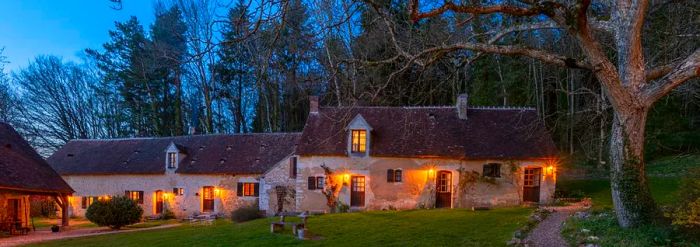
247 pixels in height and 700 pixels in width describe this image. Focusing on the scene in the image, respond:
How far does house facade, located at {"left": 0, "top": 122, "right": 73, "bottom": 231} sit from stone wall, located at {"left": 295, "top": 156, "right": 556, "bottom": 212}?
11.9 metres

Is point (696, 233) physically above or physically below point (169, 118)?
below

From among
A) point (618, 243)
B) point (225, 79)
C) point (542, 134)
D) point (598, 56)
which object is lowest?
point (618, 243)

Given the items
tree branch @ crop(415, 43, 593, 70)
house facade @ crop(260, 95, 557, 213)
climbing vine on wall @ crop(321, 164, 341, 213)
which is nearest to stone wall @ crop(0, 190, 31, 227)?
house facade @ crop(260, 95, 557, 213)

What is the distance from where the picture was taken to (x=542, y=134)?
25406 millimetres

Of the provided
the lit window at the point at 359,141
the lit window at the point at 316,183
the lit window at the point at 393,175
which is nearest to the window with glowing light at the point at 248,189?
the lit window at the point at 316,183

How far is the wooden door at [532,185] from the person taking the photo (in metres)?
24.7

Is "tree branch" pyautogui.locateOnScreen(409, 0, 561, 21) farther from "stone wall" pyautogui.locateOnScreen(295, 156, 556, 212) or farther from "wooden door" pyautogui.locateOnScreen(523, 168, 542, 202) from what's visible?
"wooden door" pyautogui.locateOnScreen(523, 168, 542, 202)

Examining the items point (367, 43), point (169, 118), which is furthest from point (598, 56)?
point (169, 118)

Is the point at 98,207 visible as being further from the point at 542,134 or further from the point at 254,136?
the point at 542,134

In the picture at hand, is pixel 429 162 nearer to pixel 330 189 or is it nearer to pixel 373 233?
pixel 330 189

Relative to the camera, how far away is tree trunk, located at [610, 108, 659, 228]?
1052 cm

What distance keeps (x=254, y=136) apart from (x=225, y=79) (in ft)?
28.4

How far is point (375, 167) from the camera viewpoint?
2573 centimetres

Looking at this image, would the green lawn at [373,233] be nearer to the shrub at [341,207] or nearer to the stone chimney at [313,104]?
the shrub at [341,207]
